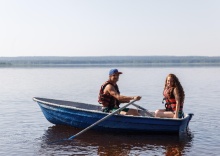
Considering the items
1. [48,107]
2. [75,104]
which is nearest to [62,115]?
[48,107]

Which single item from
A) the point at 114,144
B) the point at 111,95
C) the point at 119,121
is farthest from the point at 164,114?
the point at 114,144

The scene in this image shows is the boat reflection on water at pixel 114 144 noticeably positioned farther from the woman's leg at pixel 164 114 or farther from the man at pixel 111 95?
the man at pixel 111 95

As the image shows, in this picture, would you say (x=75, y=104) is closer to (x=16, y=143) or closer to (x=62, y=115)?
(x=62, y=115)

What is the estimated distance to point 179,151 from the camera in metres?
11.8

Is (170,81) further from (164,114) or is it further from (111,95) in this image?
(111,95)

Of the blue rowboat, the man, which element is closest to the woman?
the blue rowboat

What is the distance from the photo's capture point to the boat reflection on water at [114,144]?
11727 mm

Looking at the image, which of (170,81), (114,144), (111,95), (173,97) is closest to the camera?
(114,144)

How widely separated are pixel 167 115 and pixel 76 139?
3.09m

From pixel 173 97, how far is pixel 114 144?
2.47 metres

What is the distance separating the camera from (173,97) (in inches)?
520

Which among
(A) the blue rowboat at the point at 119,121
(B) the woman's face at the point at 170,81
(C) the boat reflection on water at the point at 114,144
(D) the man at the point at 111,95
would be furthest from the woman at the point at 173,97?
(D) the man at the point at 111,95

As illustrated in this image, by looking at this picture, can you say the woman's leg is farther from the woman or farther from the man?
the man

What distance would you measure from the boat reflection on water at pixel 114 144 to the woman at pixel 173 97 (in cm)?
73
